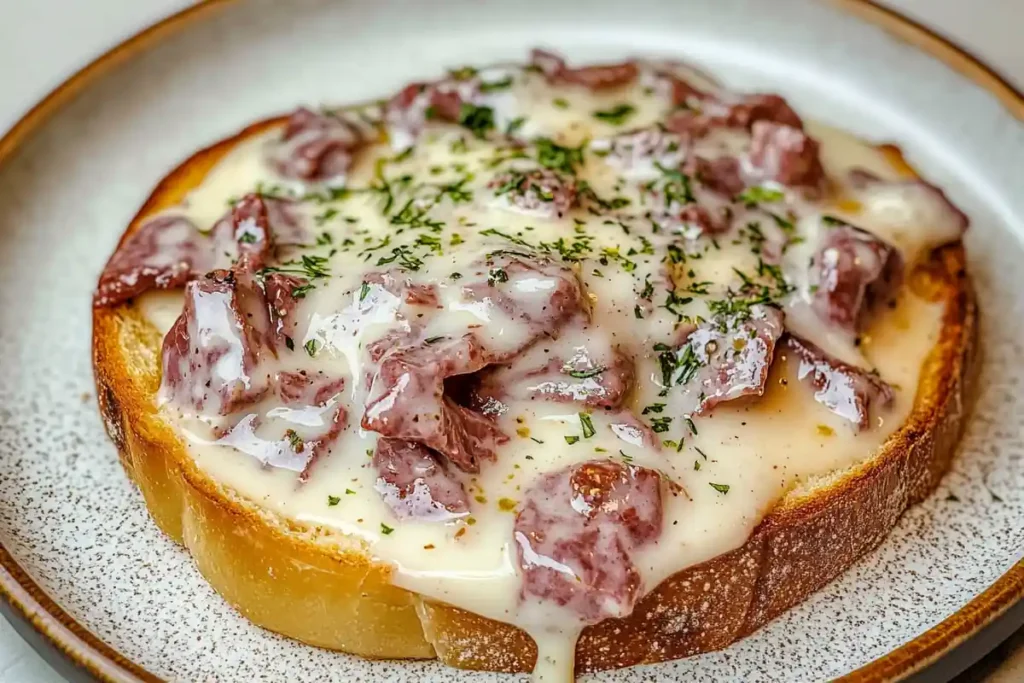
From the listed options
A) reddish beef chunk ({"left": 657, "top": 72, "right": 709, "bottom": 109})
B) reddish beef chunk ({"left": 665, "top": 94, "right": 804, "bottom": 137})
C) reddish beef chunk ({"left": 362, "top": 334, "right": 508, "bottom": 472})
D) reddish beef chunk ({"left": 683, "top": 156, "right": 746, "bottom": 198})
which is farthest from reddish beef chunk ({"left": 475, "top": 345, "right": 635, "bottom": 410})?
reddish beef chunk ({"left": 657, "top": 72, "right": 709, "bottom": 109})

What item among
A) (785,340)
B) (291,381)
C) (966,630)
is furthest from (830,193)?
(291,381)

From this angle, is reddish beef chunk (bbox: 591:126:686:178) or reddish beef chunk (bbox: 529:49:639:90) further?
reddish beef chunk (bbox: 529:49:639:90)

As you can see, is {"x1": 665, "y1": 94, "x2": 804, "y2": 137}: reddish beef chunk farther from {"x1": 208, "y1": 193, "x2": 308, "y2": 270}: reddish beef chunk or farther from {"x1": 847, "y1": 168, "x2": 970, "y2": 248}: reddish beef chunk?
{"x1": 208, "y1": 193, "x2": 308, "y2": 270}: reddish beef chunk

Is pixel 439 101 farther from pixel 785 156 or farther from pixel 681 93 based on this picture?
pixel 785 156

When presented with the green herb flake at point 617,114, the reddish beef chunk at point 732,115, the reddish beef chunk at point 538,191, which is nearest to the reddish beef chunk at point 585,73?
the green herb flake at point 617,114

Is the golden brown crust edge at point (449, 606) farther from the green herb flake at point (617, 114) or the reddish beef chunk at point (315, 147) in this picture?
the green herb flake at point (617, 114)

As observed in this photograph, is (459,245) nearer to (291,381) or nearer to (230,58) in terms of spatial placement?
(291,381)
